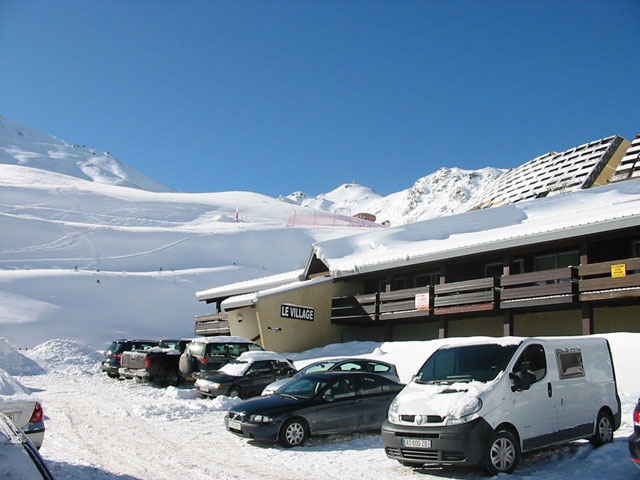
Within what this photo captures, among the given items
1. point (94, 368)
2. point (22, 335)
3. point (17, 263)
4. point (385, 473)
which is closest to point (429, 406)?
point (385, 473)

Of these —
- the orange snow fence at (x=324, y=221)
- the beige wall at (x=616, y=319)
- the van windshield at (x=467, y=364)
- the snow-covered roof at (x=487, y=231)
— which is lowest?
the van windshield at (x=467, y=364)

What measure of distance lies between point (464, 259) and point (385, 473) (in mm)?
12995

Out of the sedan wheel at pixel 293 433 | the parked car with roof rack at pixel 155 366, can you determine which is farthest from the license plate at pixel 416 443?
the parked car with roof rack at pixel 155 366

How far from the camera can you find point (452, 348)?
9.17 metres

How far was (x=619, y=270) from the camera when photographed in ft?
51.2

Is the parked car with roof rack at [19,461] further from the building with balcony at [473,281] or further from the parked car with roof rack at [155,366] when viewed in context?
the parked car with roof rack at [155,366]

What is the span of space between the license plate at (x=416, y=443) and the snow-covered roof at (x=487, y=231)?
33.8 feet

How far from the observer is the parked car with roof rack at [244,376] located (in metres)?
15.5

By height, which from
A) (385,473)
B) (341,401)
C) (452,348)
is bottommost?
(385,473)

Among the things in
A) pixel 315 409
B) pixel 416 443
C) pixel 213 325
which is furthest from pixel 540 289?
pixel 213 325

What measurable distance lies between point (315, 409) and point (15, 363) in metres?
17.9

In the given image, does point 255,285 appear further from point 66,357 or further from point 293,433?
point 293,433

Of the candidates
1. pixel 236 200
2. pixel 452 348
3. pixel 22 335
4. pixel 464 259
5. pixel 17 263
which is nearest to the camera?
pixel 452 348

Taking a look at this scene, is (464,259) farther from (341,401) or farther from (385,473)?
(385,473)
